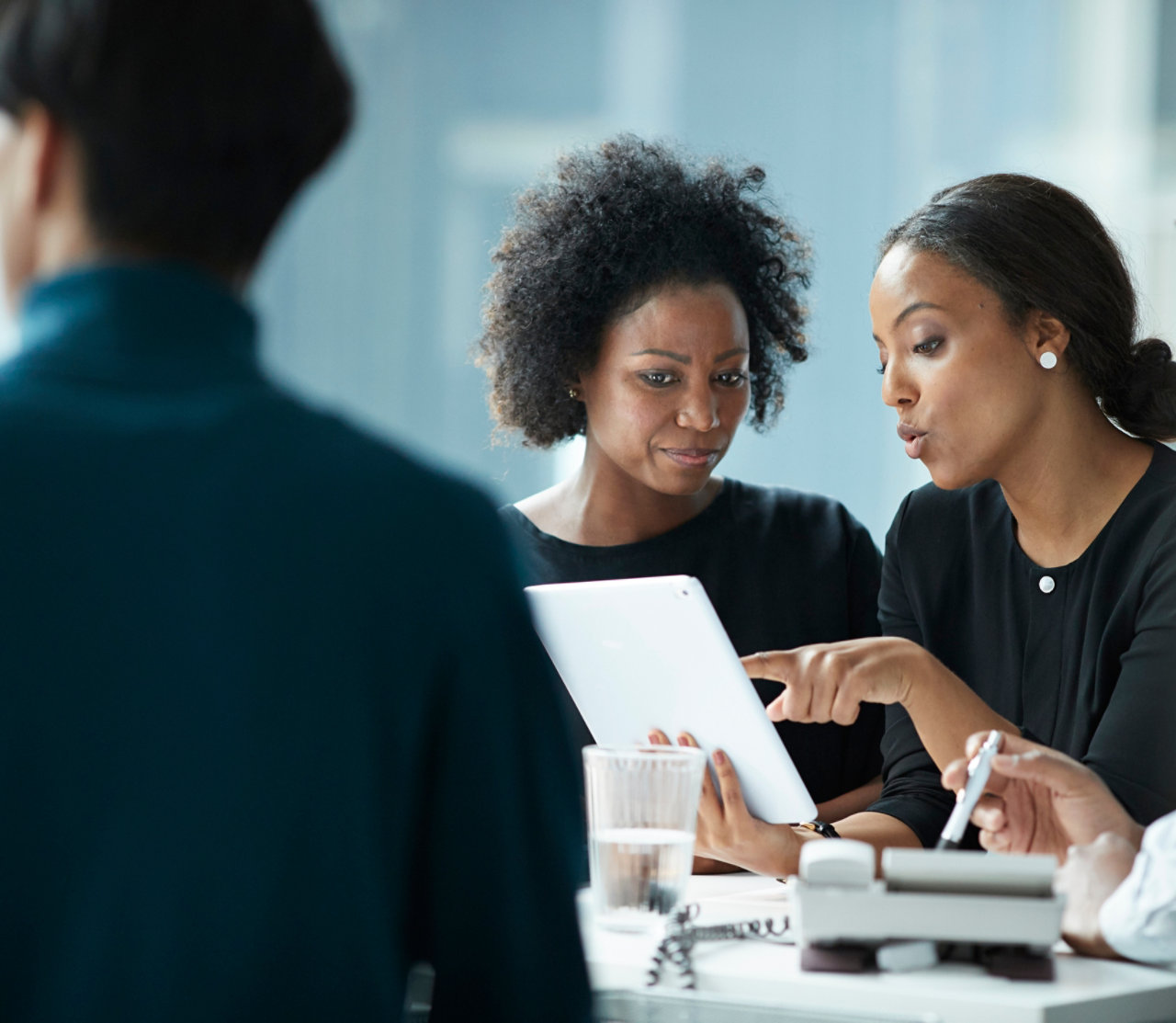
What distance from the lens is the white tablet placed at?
1.25 meters

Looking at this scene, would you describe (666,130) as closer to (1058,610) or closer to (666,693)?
(1058,610)

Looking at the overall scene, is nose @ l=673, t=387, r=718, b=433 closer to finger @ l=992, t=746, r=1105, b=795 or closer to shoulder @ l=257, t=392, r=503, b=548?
finger @ l=992, t=746, r=1105, b=795

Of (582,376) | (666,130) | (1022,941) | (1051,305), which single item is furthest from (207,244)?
(666,130)

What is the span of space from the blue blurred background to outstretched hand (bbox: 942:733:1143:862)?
2489mm

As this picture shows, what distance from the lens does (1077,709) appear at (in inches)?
60.9

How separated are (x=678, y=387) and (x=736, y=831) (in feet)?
2.30

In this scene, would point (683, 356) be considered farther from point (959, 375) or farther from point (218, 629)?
point (218, 629)

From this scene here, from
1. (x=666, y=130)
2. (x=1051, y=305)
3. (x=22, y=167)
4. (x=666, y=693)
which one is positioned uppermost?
(x=666, y=130)

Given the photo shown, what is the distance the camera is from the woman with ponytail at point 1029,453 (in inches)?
59.4

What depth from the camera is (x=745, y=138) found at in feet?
12.3

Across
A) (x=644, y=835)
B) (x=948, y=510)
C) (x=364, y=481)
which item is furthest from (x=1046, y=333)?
(x=364, y=481)

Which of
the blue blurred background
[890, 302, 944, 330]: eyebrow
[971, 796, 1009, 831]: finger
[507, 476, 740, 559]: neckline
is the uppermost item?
the blue blurred background

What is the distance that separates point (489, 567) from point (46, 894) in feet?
0.69

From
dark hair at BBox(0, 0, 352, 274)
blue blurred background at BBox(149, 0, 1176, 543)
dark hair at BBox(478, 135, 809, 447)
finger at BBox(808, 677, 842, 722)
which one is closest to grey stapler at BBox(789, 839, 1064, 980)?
finger at BBox(808, 677, 842, 722)
